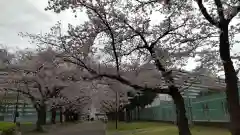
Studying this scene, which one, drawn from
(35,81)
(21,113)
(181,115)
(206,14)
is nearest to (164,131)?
(181,115)

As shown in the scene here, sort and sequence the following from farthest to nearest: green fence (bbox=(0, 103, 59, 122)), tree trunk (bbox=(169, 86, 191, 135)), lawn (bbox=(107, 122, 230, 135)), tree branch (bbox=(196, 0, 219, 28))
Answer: green fence (bbox=(0, 103, 59, 122)) → lawn (bbox=(107, 122, 230, 135)) → tree trunk (bbox=(169, 86, 191, 135)) → tree branch (bbox=(196, 0, 219, 28))

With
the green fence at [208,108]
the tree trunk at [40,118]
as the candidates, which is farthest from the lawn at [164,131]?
the tree trunk at [40,118]

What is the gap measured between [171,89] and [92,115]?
7036 centimetres

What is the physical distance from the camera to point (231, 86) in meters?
9.88

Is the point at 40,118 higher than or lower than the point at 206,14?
lower

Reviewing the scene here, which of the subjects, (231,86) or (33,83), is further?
(33,83)

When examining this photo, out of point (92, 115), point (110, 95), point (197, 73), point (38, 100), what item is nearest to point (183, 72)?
point (197, 73)

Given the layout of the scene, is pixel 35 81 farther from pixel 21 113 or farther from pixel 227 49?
pixel 21 113

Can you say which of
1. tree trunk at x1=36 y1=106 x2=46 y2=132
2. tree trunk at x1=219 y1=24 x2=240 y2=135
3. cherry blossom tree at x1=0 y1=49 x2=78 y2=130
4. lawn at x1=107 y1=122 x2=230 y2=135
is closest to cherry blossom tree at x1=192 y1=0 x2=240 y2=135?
tree trunk at x1=219 y1=24 x2=240 y2=135

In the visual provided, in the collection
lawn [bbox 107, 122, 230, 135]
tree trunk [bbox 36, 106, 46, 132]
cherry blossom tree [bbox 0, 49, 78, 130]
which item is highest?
cherry blossom tree [bbox 0, 49, 78, 130]

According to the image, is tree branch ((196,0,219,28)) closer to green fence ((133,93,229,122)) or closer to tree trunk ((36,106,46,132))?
green fence ((133,93,229,122))

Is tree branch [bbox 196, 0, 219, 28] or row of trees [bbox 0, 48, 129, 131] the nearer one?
tree branch [bbox 196, 0, 219, 28]

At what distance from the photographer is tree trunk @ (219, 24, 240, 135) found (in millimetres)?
9663

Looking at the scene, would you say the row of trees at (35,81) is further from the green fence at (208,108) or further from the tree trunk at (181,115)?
the green fence at (208,108)
